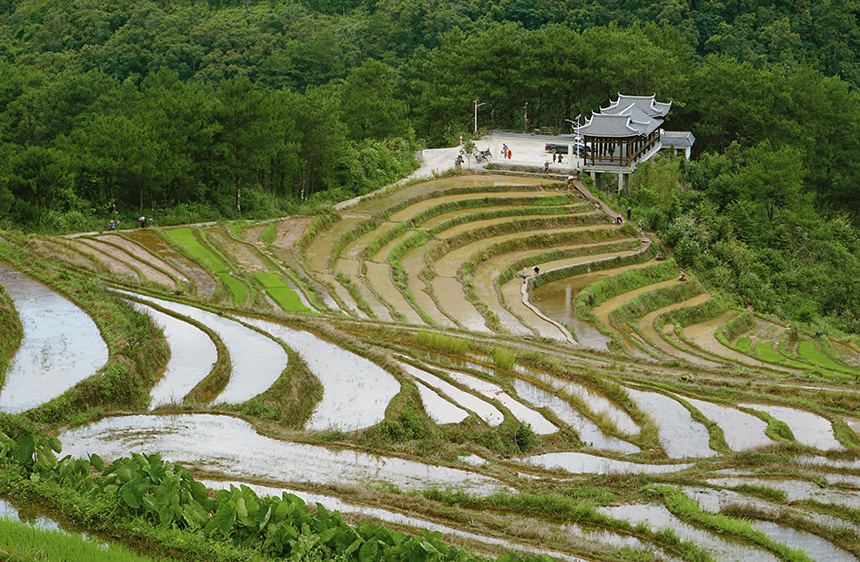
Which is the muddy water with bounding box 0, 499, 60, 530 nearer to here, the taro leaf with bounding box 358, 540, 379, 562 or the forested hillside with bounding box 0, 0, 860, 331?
the taro leaf with bounding box 358, 540, 379, 562

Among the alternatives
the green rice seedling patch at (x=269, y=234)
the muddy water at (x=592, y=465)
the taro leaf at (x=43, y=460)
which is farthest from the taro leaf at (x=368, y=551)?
the green rice seedling patch at (x=269, y=234)

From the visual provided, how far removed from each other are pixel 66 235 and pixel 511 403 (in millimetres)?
15771

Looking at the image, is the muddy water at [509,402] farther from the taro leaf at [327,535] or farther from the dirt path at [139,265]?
the dirt path at [139,265]

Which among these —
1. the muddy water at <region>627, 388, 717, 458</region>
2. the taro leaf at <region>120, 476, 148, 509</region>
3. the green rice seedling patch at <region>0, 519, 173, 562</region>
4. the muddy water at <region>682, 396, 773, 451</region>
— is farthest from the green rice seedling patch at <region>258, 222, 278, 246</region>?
the green rice seedling patch at <region>0, 519, 173, 562</region>

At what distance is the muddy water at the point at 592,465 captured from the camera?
44.8 ft

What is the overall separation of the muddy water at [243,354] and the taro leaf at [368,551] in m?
7.11

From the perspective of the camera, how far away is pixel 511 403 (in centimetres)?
1688

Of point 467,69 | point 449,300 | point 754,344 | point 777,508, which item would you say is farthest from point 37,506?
point 467,69

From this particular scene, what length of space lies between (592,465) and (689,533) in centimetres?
284

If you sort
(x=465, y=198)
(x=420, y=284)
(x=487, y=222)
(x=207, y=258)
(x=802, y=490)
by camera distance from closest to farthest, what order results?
(x=802, y=490) → (x=207, y=258) → (x=420, y=284) → (x=487, y=222) → (x=465, y=198)

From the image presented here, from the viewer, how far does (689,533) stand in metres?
11.2

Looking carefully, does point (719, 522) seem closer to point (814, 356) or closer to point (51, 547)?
point (51, 547)

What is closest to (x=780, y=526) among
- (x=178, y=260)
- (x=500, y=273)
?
(x=178, y=260)

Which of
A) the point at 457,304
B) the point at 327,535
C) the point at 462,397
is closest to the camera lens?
the point at 327,535
